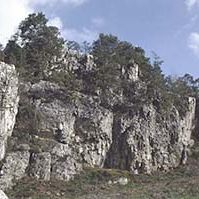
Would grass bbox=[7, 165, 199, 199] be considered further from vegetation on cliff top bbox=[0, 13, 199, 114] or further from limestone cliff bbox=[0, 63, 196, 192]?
vegetation on cliff top bbox=[0, 13, 199, 114]

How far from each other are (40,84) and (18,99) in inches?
194

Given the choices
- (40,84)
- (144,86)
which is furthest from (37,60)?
(144,86)

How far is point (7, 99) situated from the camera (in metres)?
47.2

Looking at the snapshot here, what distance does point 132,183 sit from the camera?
47.7 meters

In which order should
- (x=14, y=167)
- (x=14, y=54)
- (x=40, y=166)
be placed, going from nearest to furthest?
(x=14, y=167) → (x=40, y=166) → (x=14, y=54)

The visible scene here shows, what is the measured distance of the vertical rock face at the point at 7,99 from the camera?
152 feet

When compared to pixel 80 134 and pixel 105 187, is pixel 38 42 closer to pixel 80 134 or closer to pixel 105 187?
pixel 80 134

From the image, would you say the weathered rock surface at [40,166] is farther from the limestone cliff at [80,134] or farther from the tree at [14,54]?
the tree at [14,54]

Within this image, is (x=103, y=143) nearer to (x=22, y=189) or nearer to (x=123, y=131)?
(x=123, y=131)

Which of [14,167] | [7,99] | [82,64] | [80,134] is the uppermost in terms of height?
[82,64]

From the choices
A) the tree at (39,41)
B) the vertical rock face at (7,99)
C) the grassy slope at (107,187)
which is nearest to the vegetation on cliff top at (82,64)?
the tree at (39,41)

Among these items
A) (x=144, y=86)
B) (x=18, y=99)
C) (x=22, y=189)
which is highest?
(x=144, y=86)

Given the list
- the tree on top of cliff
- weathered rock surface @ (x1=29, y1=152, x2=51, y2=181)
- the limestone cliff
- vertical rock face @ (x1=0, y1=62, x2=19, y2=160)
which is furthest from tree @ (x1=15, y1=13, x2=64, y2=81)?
weathered rock surface @ (x1=29, y1=152, x2=51, y2=181)

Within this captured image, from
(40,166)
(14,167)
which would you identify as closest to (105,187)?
(40,166)
